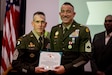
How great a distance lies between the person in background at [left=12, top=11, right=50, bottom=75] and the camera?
8.67 feet

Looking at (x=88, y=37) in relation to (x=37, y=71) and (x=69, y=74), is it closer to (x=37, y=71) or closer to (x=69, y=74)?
(x=69, y=74)

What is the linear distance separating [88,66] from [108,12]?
0.79 m

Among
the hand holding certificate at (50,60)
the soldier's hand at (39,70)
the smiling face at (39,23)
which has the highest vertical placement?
the smiling face at (39,23)

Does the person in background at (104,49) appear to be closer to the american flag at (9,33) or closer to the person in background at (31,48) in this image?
the person in background at (31,48)

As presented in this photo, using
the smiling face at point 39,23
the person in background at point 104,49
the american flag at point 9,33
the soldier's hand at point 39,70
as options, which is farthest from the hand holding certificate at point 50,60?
the american flag at point 9,33

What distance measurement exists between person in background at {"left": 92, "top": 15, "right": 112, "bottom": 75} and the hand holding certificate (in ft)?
1.94

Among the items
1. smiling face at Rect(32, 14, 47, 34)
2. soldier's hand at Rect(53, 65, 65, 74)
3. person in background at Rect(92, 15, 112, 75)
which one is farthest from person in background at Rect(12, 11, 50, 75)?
person in background at Rect(92, 15, 112, 75)

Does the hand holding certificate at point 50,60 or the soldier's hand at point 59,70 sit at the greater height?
the hand holding certificate at point 50,60

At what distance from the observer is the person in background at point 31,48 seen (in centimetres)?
264

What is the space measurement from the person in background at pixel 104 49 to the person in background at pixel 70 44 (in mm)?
428

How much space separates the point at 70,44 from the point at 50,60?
280 mm

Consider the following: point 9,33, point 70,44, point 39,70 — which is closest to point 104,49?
point 70,44

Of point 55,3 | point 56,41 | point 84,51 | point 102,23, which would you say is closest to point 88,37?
point 84,51

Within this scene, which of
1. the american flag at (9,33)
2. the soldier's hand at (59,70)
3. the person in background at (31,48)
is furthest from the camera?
the american flag at (9,33)
